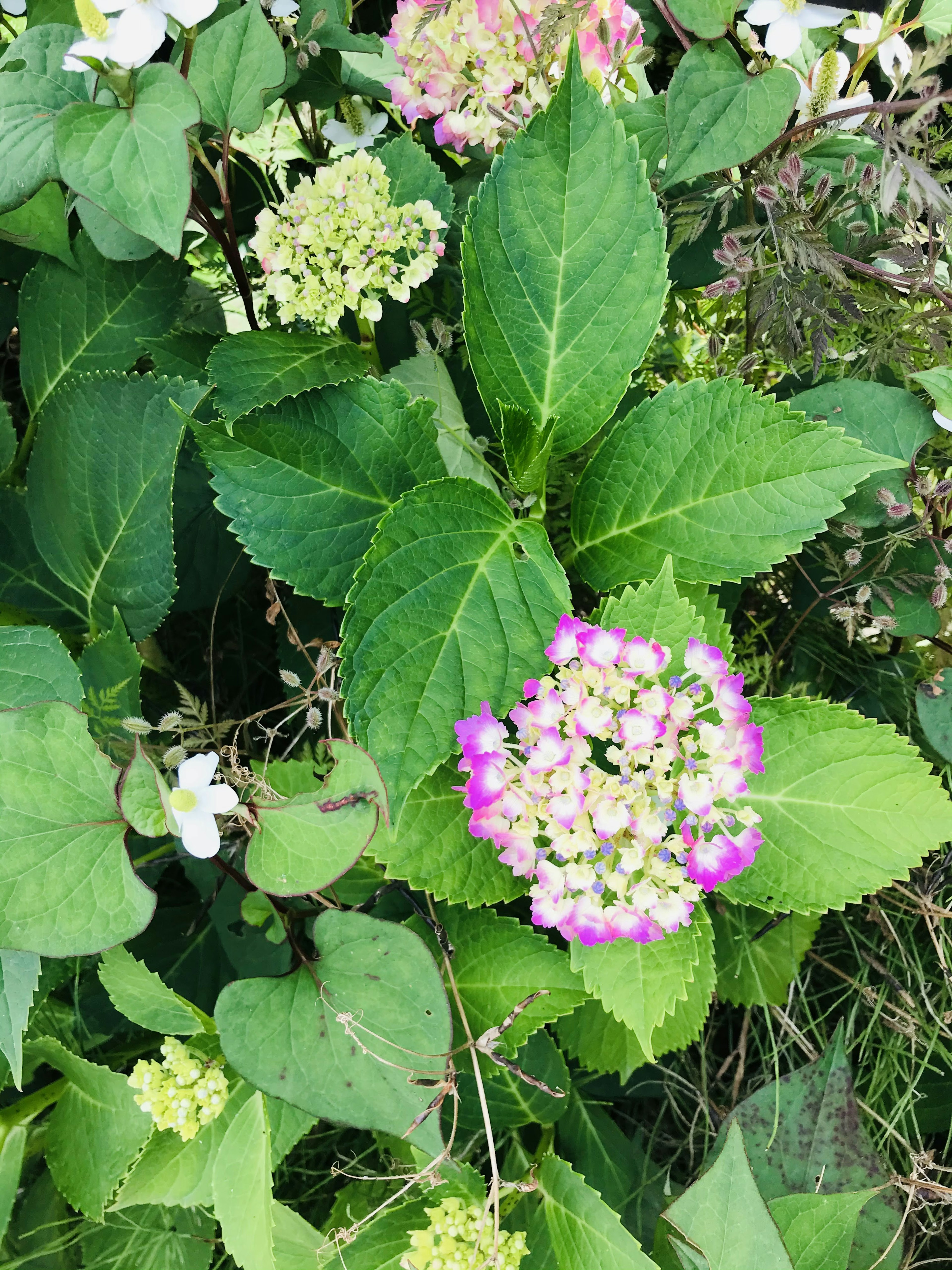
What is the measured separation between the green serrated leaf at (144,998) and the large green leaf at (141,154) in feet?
1.89

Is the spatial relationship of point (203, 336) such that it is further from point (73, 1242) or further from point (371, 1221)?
point (73, 1242)

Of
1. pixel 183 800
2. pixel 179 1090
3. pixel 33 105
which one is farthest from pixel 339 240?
pixel 179 1090

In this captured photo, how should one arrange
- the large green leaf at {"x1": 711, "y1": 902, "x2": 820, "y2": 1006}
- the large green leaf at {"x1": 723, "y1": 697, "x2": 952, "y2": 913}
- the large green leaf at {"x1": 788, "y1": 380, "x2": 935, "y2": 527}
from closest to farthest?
the large green leaf at {"x1": 723, "y1": 697, "x2": 952, "y2": 913}, the large green leaf at {"x1": 788, "y1": 380, "x2": 935, "y2": 527}, the large green leaf at {"x1": 711, "y1": 902, "x2": 820, "y2": 1006}

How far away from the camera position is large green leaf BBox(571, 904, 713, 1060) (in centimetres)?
73

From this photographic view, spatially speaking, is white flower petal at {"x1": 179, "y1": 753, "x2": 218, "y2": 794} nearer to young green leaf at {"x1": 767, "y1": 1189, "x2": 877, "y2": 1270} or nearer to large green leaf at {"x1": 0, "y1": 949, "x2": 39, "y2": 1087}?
large green leaf at {"x1": 0, "y1": 949, "x2": 39, "y2": 1087}

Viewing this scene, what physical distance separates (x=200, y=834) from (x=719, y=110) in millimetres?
703

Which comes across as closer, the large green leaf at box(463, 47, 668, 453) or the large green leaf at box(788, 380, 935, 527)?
the large green leaf at box(463, 47, 668, 453)

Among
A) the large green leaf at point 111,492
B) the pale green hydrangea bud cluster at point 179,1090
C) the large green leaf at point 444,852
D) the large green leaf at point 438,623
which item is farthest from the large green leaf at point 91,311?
the pale green hydrangea bud cluster at point 179,1090

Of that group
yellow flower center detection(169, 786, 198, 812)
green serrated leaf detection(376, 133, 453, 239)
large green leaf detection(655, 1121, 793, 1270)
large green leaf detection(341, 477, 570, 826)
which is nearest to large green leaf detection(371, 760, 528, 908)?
large green leaf detection(341, 477, 570, 826)

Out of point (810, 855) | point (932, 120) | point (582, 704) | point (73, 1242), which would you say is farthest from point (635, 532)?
point (73, 1242)

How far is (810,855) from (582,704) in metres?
0.26

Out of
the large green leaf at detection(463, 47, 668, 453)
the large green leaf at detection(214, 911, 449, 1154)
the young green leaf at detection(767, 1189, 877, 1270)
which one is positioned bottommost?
the young green leaf at detection(767, 1189, 877, 1270)

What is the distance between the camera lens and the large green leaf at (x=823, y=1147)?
94 cm

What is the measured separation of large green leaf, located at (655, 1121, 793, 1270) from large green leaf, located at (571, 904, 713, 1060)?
0.35 ft
